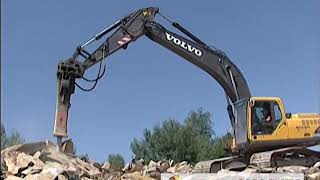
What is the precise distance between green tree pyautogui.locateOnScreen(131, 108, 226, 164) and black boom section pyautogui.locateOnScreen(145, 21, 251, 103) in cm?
1867

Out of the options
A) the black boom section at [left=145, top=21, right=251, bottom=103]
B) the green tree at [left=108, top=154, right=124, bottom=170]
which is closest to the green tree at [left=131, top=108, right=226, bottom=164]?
the green tree at [left=108, top=154, right=124, bottom=170]

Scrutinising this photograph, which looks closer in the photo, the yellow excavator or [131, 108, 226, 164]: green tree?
the yellow excavator

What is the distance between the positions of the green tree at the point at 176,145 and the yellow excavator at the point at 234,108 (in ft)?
61.5

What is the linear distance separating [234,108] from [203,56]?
6.30 feet

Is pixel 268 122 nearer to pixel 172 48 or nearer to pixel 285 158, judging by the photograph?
pixel 285 158

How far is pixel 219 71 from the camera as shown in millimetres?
17250

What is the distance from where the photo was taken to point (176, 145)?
127 feet

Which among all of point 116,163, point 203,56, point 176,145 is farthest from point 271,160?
point 176,145

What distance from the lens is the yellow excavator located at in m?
15.1

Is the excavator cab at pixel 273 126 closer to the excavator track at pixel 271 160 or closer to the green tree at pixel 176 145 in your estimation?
the excavator track at pixel 271 160

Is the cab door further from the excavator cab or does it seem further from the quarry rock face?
the quarry rock face

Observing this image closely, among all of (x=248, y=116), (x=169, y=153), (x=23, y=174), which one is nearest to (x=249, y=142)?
(x=248, y=116)

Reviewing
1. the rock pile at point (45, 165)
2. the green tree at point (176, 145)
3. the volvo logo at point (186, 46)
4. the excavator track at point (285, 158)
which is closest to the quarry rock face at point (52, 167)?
the rock pile at point (45, 165)

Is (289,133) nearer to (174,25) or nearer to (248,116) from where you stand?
(248,116)
